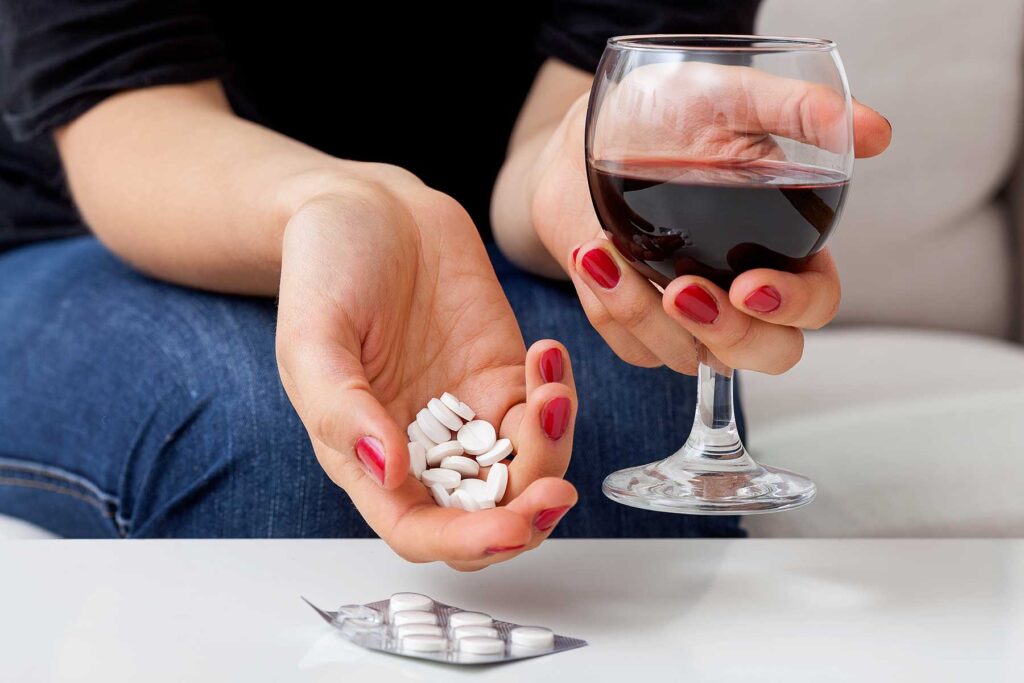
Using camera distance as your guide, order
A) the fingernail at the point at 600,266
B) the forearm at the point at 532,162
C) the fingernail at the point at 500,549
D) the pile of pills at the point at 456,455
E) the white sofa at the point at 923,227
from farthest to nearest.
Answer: the white sofa at the point at 923,227
the forearm at the point at 532,162
the fingernail at the point at 600,266
the pile of pills at the point at 456,455
the fingernail at the point at 500,549

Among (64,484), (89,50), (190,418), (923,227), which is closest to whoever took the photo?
(190,418)

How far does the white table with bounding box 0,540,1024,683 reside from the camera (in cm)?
69

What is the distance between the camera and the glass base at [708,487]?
0.77 metres

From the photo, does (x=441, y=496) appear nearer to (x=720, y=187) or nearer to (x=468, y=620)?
(x=468, y=620)

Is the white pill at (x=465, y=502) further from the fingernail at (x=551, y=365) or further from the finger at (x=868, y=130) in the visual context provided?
the finger at (x=868, y=130)

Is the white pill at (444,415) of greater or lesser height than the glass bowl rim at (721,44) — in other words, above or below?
below

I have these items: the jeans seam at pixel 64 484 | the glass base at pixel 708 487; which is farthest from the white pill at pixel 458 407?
the jeans seam at pixel 64 484

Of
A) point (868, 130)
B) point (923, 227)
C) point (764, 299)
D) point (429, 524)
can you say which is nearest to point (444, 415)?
point (429, 524)

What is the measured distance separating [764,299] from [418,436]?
257mm

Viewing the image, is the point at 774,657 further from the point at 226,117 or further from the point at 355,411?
the point at 226,117

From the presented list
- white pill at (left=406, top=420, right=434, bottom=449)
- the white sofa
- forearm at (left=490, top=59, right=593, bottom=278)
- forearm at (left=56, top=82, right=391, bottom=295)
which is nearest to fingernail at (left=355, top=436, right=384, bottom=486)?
white pill at (left=406, top=420, right=434, bottom=449)

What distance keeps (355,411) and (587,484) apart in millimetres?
525

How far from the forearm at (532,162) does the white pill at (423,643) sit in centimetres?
55

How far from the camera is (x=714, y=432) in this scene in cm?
84
